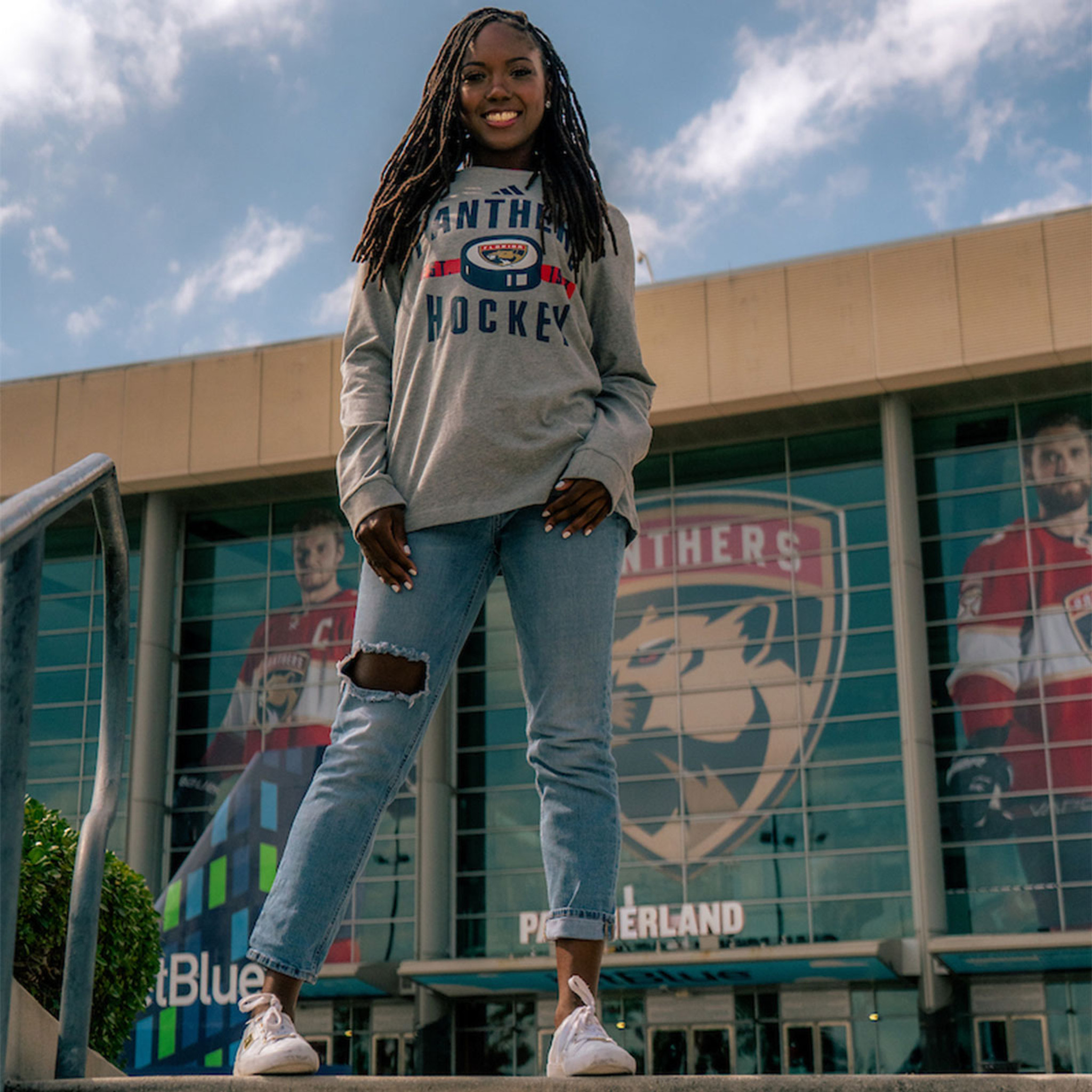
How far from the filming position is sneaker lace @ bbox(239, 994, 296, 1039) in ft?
7.30

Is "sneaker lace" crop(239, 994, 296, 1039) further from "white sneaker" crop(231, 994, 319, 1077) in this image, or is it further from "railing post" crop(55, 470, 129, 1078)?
"railing post" crop(55, 470, 129, 1078)

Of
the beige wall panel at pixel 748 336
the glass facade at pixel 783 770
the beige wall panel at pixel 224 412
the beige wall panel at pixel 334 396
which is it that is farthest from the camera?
the beige wall panel at pixel 224 412

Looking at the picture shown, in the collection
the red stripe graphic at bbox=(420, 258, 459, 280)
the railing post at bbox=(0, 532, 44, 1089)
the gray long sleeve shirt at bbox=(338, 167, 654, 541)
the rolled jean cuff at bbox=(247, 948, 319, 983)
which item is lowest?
the rolled jean cuff at bbox=(247, 948, 319, 983)

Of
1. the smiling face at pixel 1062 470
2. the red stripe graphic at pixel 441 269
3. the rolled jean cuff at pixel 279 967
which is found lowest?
the rolled jean cuff at pixel 279 967

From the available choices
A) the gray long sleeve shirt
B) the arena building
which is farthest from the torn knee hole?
the arena building

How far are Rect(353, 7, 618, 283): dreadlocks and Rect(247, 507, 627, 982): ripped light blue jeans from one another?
0.55m

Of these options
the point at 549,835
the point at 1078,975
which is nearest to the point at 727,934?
the point at 1078,975

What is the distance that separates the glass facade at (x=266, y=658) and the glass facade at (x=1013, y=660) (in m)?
8.32

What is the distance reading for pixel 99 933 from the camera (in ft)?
15.4

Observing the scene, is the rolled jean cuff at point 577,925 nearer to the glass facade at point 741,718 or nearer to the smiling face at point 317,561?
the glass facade at point 741,718

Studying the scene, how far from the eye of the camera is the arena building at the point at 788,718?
20.1 m

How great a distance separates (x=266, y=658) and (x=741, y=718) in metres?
8.13

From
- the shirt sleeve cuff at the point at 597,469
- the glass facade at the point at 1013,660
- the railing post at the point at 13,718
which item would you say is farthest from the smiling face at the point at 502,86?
the glass facade at the point at 1013,660

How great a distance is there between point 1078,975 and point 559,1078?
19677 millimetres
